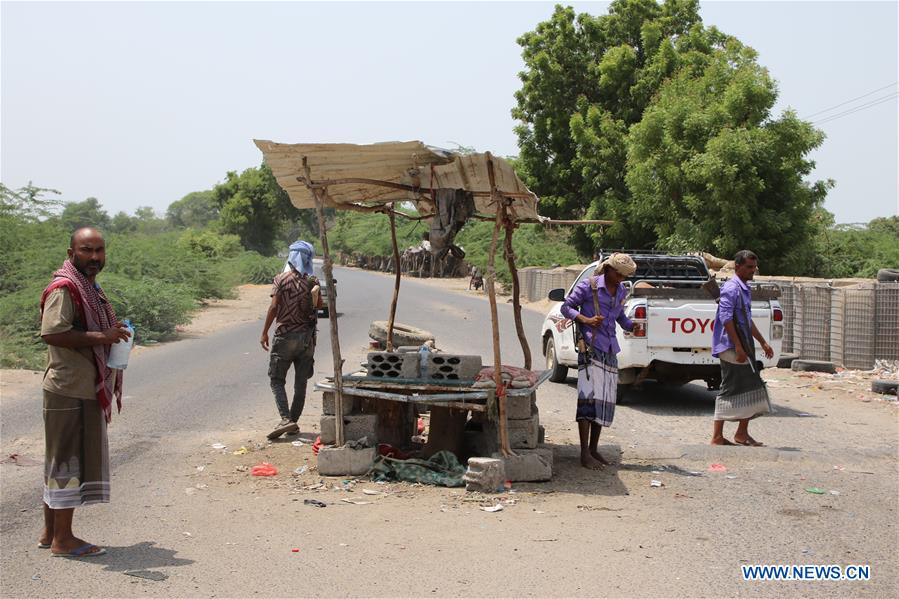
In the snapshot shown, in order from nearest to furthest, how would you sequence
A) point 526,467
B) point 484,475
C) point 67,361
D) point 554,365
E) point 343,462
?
point 67,361 → point 484,475 → point 526,467 → point 343,462 → point 554,365

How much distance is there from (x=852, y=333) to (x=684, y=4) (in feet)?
78.1

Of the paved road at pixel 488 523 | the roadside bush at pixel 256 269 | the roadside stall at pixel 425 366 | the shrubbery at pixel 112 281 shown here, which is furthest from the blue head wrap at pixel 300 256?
the roadside bush at pixel 256 269

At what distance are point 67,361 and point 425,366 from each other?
3.01 meters

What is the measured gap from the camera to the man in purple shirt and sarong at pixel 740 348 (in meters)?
8.12

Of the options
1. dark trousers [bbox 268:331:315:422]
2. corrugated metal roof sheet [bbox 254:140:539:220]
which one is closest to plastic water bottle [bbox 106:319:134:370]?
corrugated metal roof sheet [bbox 254:140:539:220]

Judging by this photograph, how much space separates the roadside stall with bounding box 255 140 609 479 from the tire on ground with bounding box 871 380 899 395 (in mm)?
6406

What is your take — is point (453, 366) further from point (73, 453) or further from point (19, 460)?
point (19, 460)

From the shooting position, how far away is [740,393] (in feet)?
26.9

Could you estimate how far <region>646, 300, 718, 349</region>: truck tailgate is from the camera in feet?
34.0

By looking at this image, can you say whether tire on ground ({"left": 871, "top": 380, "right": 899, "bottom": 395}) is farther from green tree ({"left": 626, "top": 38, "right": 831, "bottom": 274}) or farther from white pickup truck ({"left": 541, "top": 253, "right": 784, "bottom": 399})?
green tree ({"left": 626, "top": 38, "right": 831, "bottom": 274})

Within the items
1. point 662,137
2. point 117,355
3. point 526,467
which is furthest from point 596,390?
point 662,137

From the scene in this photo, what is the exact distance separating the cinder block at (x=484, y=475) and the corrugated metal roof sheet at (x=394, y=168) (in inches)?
85.3

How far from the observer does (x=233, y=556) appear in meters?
5.05

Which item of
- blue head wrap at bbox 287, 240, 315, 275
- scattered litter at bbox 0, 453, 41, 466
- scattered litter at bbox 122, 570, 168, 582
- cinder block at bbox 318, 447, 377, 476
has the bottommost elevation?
scattered litter at bbox 0, 453, 41, 466
